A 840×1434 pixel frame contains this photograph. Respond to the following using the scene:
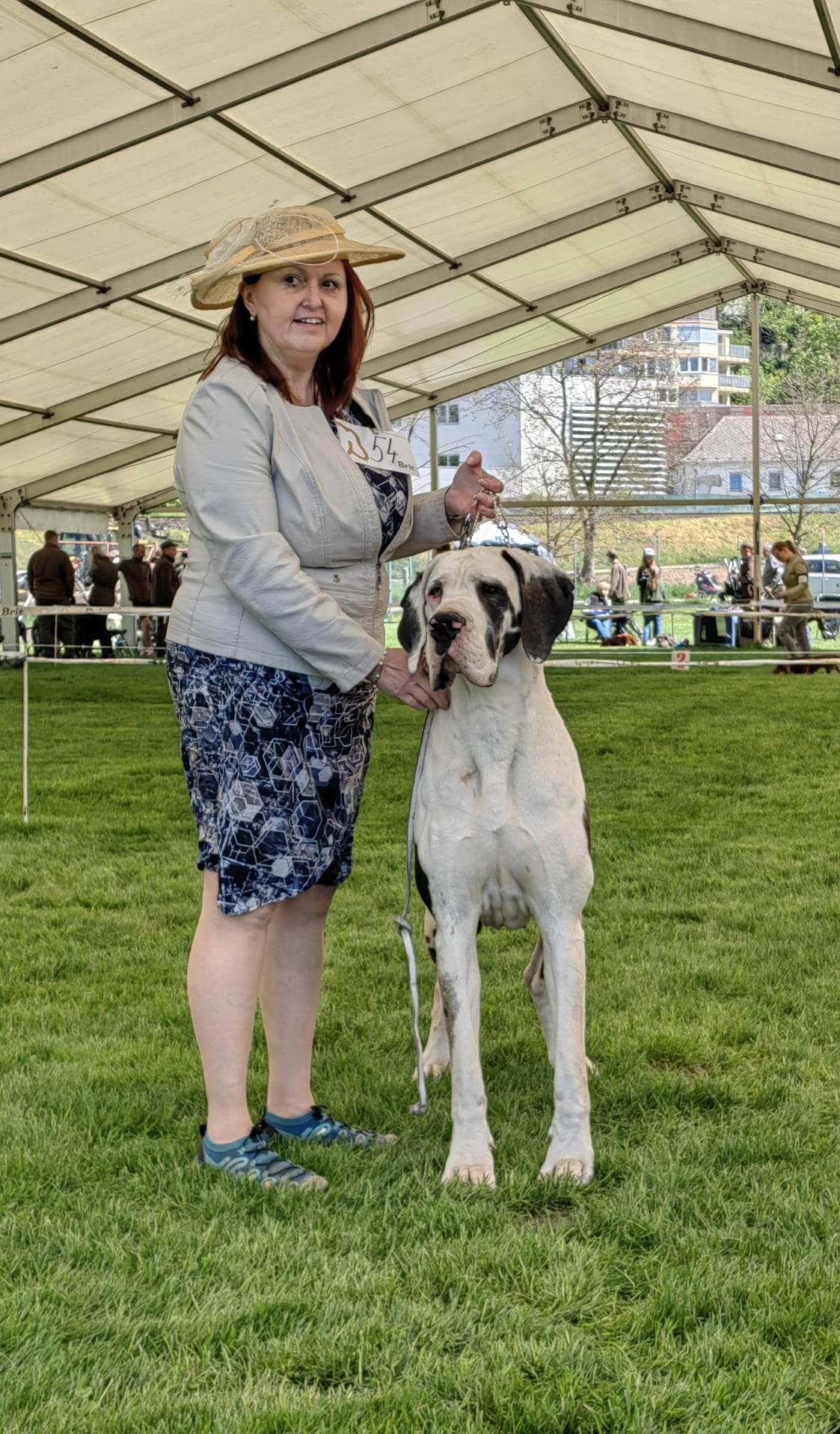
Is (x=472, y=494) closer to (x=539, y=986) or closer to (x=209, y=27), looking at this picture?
(x=539, y=986)

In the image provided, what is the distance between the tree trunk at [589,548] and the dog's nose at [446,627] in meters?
29.1

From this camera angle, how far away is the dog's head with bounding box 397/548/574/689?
269cm

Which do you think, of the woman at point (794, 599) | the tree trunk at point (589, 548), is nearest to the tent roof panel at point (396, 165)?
the woman at point (794, 599)

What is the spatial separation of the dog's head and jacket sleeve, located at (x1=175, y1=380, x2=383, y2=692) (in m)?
0.15

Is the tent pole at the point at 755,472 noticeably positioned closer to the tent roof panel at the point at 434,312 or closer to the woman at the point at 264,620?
the tent roof panel at the point at 434,312

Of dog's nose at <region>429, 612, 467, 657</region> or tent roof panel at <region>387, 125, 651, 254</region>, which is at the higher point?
tent roof panel at <region>387, 125, 651, 254</region>

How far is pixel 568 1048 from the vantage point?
9.43 ft

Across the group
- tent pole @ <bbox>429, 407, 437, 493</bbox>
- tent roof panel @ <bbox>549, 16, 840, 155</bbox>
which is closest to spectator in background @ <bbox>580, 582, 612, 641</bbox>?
tent pole @ <bbox>429, 407, 437, 493</bbox>

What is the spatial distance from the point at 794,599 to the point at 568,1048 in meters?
16.5

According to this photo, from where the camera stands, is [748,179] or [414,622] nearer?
[414,622]

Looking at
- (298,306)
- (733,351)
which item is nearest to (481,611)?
(298,306)

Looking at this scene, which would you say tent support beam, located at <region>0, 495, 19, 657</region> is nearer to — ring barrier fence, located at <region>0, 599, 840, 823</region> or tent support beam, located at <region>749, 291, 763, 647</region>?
ring barrier fence, located at <region>0, 599, 840, 823</region>

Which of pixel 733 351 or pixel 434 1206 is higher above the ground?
pixel 733 351

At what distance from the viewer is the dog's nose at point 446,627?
Result: 2.67m
